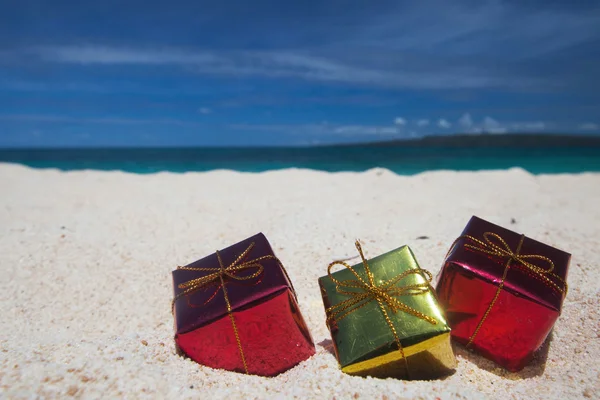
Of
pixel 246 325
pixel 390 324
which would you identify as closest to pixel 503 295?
pixel 390 324

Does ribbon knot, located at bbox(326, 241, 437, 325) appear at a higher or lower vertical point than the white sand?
higher

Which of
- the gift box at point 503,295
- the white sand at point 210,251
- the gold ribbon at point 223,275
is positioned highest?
the gold ribbon at point 223,275

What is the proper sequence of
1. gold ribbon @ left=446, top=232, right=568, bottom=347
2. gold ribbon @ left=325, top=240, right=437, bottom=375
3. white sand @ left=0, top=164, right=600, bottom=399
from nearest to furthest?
white sand @ left=0, top=164, right=600, bottom=399 → gold ribbon @ left=325, top=240, right=437, bottom=375 → gold ribbon @ left=446, top=232, right=568, bottom=347

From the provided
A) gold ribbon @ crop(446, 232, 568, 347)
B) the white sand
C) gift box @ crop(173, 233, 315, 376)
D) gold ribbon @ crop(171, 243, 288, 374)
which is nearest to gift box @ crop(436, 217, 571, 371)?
gold ribbon @ crop(446, 232, 568, 347)

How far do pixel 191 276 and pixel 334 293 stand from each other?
87 cm

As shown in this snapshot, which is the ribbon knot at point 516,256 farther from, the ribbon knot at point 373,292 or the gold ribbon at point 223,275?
the gold ribbon at point 223,275

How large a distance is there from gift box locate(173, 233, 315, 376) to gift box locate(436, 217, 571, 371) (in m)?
0.87

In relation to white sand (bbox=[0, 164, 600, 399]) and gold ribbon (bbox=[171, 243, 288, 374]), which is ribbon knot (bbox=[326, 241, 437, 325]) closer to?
white sand (bbox=[0, 164, 600, 399])

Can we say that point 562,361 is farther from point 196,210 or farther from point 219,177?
point 219,177

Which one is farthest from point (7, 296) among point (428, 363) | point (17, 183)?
point (17, 183)

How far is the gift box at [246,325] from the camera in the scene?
2.09 m

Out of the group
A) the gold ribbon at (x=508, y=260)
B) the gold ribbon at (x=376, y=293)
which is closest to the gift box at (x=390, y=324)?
the gold ribbon at (x=376, y=293)

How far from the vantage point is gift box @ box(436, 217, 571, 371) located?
2137mm

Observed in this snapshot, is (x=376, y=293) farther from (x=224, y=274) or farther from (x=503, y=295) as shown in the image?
(x=224, y=274)
